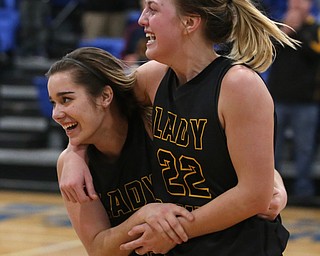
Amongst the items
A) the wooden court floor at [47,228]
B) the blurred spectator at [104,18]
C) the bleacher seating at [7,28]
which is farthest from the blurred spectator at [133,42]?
the bleacher seating at [7,28]

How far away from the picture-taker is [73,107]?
2.54 meters

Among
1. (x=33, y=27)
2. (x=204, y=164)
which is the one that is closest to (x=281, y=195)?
(x=204, y=164)

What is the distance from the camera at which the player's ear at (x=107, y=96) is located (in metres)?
2.62

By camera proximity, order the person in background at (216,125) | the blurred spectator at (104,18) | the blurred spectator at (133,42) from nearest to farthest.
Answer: the person in background at (216,125), the blurred spectator at (133,42), the blurred spectator at (104,18)

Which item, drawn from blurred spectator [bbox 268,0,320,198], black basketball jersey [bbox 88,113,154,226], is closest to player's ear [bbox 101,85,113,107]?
→ black basketball jersey [bbox 88,113,154,226]

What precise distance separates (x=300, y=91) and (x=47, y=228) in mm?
2418

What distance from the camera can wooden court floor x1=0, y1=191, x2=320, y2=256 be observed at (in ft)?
18.5

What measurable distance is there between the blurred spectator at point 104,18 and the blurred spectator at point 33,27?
2.99 ft

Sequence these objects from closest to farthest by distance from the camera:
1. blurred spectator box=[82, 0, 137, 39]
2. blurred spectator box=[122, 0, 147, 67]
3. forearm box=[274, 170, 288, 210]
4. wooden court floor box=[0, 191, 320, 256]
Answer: forearm box=[274, 170, 288, 210] < wooden court floor box=[0, 191, 320, 256] < blurred spectator box=[122, 0, 147, 67] < blurred spectator box=[82, 0, 137, 39]

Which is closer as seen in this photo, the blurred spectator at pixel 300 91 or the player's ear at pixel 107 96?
the player's ear at pixel 107 96

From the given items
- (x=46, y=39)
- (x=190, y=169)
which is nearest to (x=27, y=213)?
(x=46, y=39)

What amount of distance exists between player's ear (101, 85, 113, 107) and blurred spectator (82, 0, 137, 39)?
6.56m

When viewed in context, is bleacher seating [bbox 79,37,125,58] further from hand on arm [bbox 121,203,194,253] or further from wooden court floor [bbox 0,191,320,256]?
hand on arm [bbox 121,203,194,253]

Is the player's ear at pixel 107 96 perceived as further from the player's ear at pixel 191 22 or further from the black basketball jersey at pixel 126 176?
the player's ear at pixel 191 22
